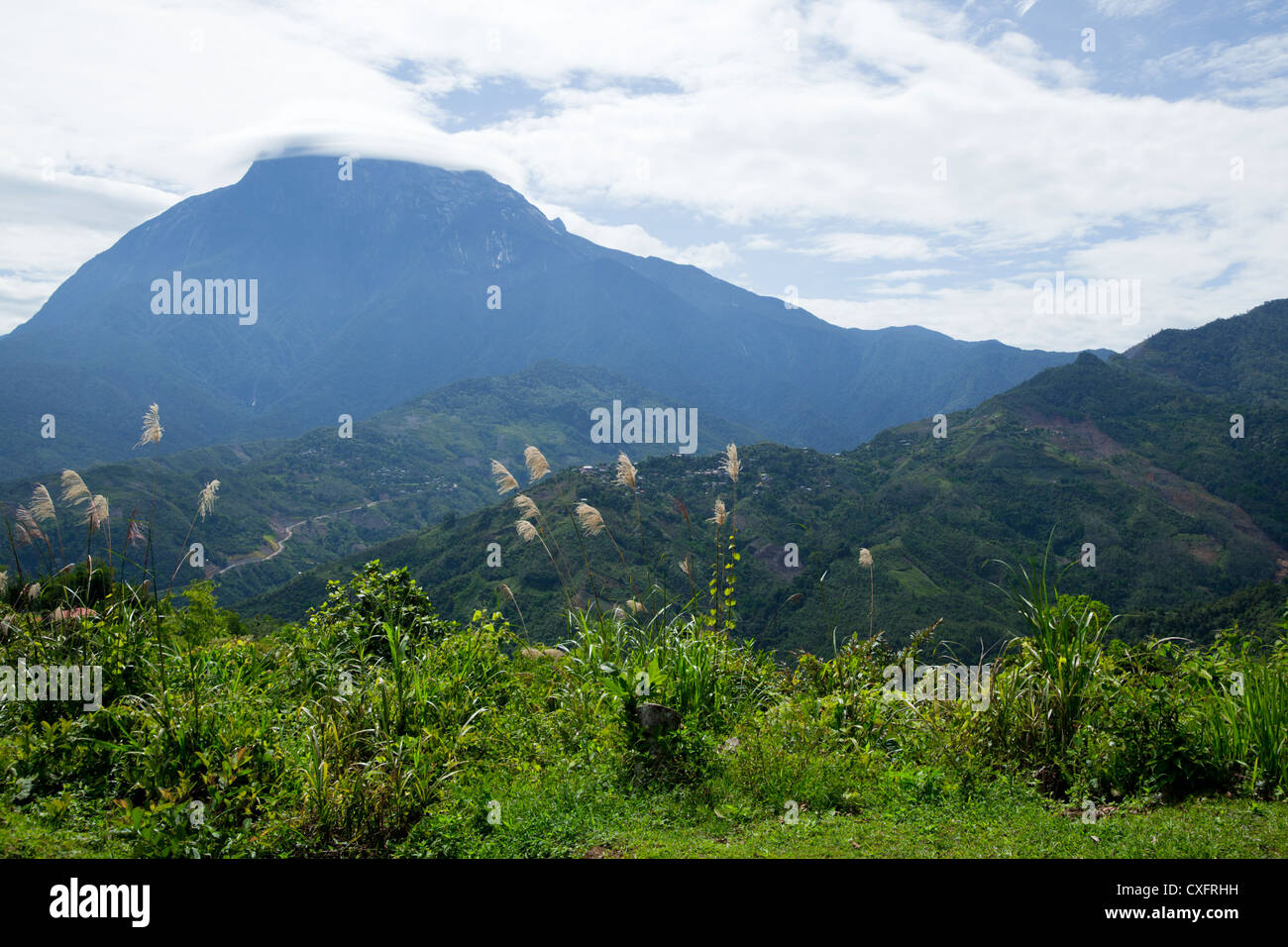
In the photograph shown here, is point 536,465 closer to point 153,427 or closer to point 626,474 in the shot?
point 626,474

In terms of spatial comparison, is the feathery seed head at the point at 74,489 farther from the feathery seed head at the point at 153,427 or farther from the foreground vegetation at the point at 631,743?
the feathery seed head at the point at 153,427

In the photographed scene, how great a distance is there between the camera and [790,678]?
6.89 metres

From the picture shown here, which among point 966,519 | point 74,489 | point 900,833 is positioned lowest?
point 966,519

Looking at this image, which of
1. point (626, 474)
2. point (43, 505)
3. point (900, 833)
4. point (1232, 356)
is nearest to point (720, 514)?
point (626, 474)

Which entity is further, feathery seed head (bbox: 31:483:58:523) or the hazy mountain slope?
the hazy mountain slope

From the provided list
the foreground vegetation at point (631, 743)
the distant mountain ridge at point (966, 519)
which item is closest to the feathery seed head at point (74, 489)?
the foreground vegetation at point (631, 743)

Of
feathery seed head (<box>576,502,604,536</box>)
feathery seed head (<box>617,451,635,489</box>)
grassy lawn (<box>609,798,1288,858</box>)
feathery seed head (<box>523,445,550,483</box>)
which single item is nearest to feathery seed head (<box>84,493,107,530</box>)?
feathery seed head (<box>523,445,550,483</box>)

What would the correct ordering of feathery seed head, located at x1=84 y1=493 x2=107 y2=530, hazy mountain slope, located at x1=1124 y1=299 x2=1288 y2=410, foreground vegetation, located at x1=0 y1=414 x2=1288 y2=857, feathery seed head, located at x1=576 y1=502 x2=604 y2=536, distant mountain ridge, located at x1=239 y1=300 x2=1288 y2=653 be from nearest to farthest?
foreground vegetation, located at x1=0 y1=414 x2=1288 y2=857
feathery seed head, located at x1=84 y1=493 x2=107 y2=530
feathery seed head, located at x1=576 y1=502 x2=604 y2=536
distant mountain ridge, located at x1=239 y1=300 x2=1288 y2=653
hazy mountain slope, located at x1=1124 y1=299 x2=1288 y2=410

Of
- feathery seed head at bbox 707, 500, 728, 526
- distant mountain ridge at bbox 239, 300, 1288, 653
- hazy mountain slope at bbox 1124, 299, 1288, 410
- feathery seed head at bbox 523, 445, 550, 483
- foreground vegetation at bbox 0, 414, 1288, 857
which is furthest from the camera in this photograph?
hazy mountain slope at bbox 1124, 299, 1288, 410

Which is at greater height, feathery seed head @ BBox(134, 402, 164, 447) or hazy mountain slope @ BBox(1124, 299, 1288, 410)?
hazy mountain slope @ BBox(1124, 299, 1288, 410)

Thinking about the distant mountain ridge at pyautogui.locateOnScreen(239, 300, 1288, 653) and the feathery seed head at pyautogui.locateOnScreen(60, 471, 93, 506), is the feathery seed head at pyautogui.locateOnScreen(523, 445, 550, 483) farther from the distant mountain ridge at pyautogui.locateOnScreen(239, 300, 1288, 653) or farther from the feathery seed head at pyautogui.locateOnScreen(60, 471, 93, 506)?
the distant mountain ridge at pyautogui.locateOnScreen(239, 300, 1288, 653)
